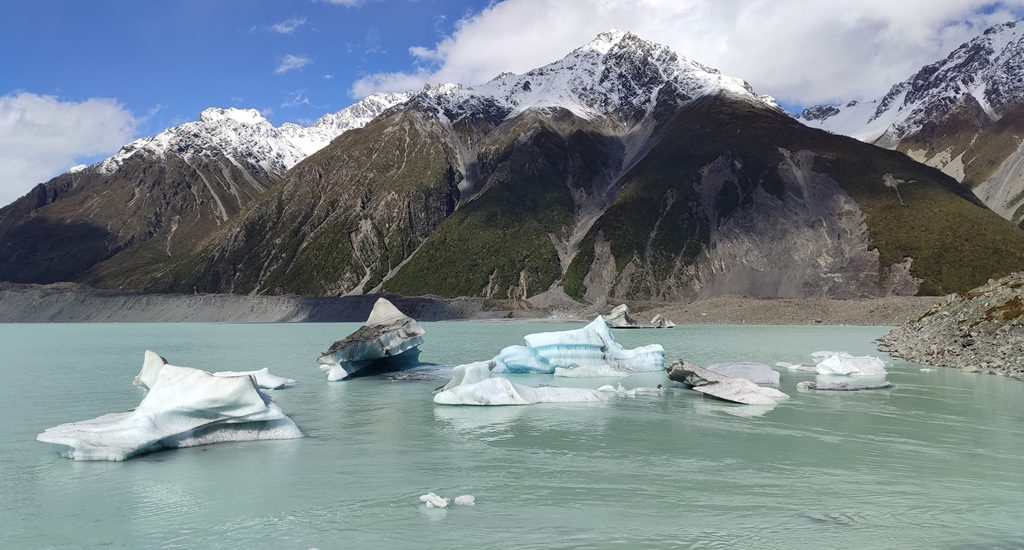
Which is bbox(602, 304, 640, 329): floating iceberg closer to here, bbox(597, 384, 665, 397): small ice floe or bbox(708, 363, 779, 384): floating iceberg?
bbox(708, 363, 779, 384): floating iceberg

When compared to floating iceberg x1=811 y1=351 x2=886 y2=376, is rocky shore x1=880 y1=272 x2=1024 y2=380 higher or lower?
higher

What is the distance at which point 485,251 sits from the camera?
179 m

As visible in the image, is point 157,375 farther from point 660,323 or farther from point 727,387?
point 660,323

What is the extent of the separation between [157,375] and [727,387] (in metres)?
20.9

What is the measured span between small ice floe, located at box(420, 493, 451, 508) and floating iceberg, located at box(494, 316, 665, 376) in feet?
67.0

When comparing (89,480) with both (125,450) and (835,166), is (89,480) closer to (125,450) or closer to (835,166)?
(125,450)

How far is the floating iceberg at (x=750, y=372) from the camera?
2950 cm

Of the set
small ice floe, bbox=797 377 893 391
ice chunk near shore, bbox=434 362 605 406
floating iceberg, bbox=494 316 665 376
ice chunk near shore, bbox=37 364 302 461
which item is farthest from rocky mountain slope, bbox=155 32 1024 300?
ice chunk near shore, bbox=37 364 302 461

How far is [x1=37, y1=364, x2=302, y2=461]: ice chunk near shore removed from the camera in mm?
16188

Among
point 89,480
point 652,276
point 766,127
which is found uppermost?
point 766,127

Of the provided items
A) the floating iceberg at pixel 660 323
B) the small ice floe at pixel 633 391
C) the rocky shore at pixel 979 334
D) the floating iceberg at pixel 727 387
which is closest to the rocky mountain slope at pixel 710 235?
the floating iceberg at pixel 660 323

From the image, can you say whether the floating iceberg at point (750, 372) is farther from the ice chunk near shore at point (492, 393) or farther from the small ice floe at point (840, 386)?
the ice chunk near shore at point (492, 393)

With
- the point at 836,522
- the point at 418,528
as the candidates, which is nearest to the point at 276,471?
the point at 418,528

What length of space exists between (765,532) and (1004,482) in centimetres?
649
